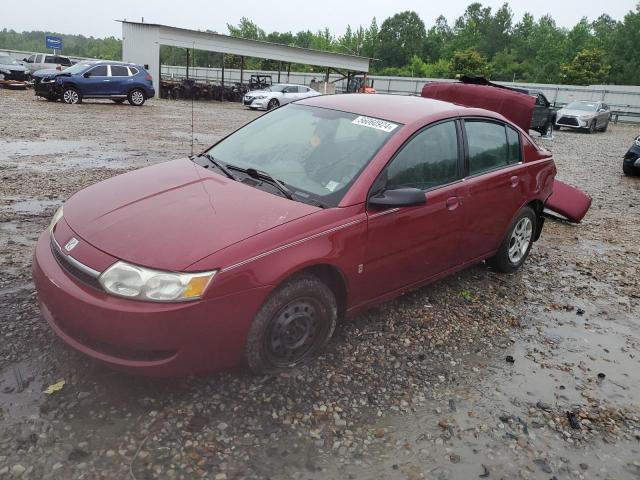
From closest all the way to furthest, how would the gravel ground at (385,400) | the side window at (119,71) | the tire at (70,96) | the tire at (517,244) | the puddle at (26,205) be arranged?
the gravel ground at (385,400) → the tire at (517,244) → the puddle at (26,205) → the tire at (70,96) → the side window at (119,71)

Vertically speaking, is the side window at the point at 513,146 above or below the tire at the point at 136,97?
above

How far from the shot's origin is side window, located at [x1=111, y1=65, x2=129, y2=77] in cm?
2031

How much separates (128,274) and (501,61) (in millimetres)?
83090

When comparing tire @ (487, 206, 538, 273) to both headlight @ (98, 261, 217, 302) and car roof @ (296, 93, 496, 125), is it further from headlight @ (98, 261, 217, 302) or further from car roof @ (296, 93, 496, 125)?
headlight @ (98, 261, 217, 302)

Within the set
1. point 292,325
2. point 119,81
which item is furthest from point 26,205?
point 119,81

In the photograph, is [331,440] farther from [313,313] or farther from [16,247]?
[16,247]

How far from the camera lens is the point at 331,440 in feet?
8.57

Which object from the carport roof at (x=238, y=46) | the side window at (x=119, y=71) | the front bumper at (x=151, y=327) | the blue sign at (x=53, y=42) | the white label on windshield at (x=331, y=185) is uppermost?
the carport roof at (x=238, y=46)

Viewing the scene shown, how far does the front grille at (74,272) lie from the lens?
2582mm

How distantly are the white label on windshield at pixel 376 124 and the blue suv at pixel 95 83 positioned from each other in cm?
1875

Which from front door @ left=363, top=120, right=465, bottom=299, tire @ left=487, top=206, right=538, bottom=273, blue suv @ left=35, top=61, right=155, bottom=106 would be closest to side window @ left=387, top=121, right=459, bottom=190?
front door @ left=363, top=120, right=465, bottom=299

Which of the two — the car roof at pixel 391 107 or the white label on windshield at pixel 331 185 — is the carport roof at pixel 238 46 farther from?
the white label on windshield at pixel 331 185

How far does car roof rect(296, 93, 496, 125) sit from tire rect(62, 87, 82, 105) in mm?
18093

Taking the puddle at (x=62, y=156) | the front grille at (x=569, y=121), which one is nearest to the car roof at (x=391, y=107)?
the puddle at (x=62, y=156)
